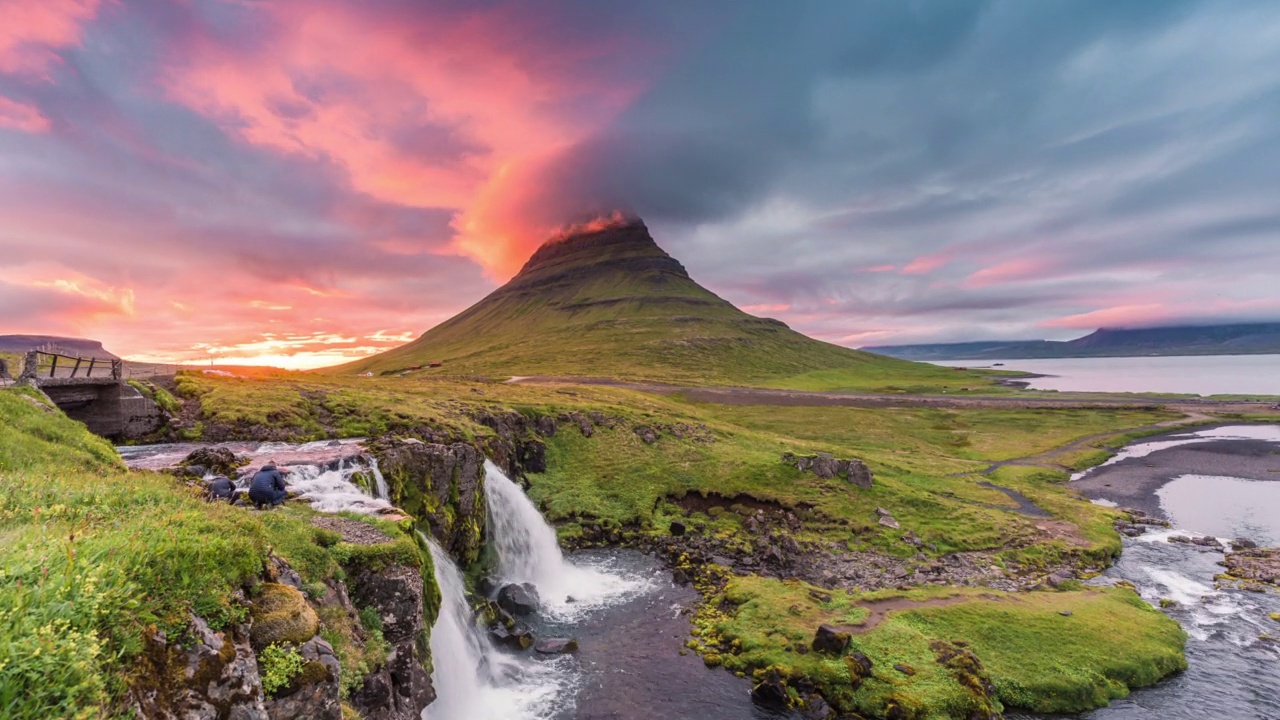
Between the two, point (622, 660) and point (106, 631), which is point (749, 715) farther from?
point (106, 631)

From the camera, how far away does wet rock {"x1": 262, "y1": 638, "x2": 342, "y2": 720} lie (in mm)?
10172

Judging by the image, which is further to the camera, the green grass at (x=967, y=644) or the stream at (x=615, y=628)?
the green grass at (x=967, y=644)

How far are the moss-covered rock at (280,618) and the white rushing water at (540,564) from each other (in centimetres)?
2244

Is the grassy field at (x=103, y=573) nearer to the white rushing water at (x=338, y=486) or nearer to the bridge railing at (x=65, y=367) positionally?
the white rushing water at (x=338, y=486)

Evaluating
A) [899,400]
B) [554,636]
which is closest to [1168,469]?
[899,400]

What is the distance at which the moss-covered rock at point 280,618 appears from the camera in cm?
1064

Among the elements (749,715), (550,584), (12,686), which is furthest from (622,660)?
(12,686)

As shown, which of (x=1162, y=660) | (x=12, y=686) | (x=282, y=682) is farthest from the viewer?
(x=1162, y=660)

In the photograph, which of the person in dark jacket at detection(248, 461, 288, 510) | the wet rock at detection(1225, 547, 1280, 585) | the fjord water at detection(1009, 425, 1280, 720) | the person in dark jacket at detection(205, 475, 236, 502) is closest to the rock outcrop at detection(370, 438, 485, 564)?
the person in dark jacket at detection(248, 461, 288, 510)

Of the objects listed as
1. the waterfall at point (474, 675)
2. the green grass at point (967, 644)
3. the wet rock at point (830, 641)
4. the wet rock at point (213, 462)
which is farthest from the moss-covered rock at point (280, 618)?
the wet rock at point (830, 641)

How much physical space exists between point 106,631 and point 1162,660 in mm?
41155

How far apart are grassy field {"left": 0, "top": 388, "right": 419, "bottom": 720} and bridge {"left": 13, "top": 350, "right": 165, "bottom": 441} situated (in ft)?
66.0

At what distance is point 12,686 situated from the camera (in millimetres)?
5188

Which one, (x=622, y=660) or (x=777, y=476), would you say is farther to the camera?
(x=777, y=476)
